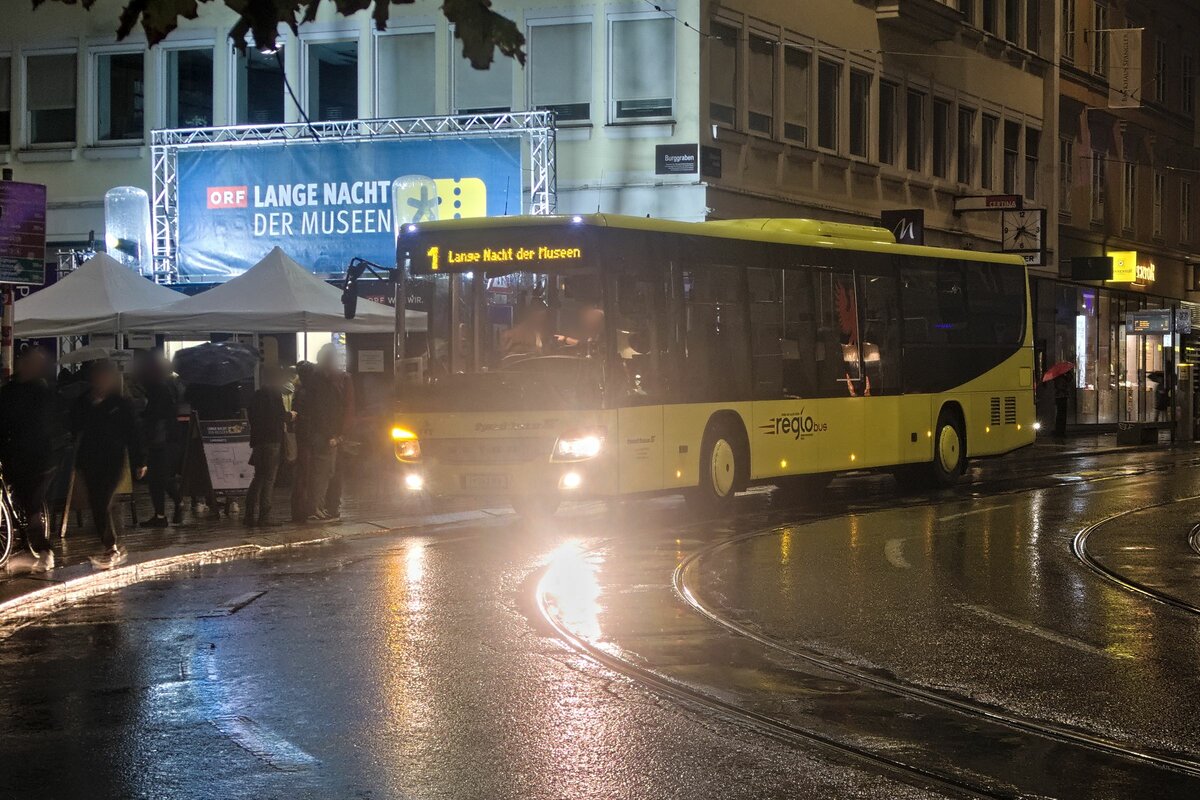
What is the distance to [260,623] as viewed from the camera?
1130cm

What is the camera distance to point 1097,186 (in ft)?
159

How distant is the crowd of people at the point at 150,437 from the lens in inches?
561

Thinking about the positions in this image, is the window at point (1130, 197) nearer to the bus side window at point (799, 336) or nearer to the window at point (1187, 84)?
the window at point (1187, 84)

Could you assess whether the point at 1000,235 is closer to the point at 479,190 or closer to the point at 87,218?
the point at 479,190

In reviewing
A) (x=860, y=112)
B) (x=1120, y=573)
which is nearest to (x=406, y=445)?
(x=1120, y=573)

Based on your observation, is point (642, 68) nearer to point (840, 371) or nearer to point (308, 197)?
point (308, 197)

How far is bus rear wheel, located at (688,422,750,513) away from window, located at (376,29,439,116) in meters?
13.7

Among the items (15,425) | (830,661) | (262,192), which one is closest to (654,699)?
(830,661)

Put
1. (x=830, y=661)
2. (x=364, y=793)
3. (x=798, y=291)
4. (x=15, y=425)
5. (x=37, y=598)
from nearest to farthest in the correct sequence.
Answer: (x=364, y=793), (x=830, y=661), (x=37, y=598), (x=15, y=425), (x=798, y=291)

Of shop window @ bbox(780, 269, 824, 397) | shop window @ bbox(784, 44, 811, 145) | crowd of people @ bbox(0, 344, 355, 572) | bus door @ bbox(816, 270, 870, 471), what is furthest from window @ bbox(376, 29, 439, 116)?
shop window @ bbox(780, 269, 824, 397)

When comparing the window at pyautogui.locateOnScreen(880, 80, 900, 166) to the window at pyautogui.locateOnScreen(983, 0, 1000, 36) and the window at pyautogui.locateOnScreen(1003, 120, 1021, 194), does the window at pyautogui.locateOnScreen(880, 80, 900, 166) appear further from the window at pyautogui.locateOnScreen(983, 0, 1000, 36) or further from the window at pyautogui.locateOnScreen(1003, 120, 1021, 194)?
the window at pyautogui.locateOnScreen(1003, 120, 1021, 194)

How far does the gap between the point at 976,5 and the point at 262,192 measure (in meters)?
19.4

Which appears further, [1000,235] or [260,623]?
[1000,235]

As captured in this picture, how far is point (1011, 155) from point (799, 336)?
24.6 m
